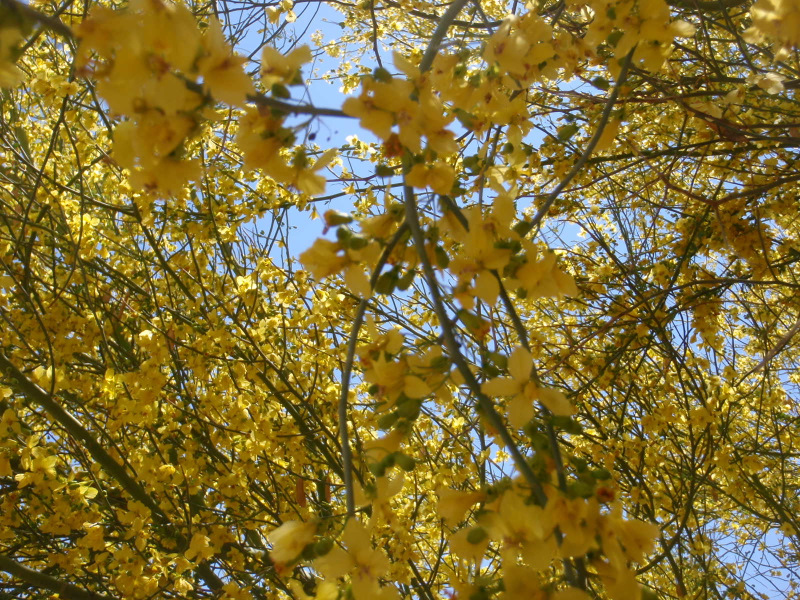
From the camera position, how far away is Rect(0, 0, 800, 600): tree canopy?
101 cm

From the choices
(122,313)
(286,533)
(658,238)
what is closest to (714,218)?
(658,238)

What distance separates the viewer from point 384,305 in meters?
3.26

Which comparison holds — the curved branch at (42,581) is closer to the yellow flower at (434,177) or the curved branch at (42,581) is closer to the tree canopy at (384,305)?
the tree canopy at (384,305)

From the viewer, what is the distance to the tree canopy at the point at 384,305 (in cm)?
101

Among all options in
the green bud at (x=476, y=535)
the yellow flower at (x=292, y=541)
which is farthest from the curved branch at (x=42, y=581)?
the green bud at (x=476, y=535)

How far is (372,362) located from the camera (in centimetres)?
116

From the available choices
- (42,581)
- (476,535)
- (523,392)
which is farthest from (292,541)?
(42,581)

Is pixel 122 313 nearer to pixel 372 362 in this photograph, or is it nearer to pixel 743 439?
pixel 372 362

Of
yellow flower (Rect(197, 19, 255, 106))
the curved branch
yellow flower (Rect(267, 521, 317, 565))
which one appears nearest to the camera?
yellow flower (Rect(197, 19, 255, 106))

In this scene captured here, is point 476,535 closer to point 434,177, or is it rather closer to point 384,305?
point 434,177

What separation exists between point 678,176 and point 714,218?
40.5 inches

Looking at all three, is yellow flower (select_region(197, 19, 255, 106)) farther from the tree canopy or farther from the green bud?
the green bud

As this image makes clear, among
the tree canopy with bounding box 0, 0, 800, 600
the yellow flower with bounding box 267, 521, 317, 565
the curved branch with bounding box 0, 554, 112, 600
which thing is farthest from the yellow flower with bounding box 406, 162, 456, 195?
the curved branch with bounding box 0, 554, 112, 600

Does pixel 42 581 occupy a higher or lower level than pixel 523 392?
higher
